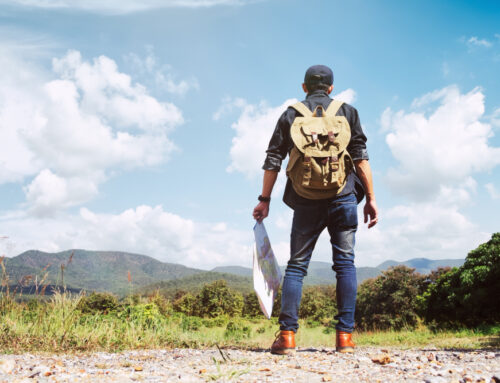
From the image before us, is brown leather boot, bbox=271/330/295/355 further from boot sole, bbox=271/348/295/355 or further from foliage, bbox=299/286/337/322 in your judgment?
foliage, bbox=299/286/337/322

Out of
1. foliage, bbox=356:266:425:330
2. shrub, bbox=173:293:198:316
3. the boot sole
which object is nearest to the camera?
the boot sole

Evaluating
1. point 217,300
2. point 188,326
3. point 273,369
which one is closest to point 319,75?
point 273,369

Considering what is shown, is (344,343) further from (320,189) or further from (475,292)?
(475,292)

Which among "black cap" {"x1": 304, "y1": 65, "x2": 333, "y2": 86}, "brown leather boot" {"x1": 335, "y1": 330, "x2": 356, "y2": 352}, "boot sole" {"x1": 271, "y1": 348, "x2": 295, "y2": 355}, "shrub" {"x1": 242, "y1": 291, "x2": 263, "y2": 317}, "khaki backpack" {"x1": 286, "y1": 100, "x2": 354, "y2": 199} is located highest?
"black cap" {"x1": 304, "y1": 65, "x2": 333, "y2": 86}

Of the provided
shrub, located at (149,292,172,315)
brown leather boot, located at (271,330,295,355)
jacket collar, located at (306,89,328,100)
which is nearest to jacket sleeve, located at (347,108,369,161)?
jacket collar, located at (306,89,328,100)

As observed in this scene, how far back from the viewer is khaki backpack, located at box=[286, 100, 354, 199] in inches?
128

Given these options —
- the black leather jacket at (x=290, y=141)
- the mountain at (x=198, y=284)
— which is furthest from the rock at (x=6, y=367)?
the mountain at (x=198, y=284)

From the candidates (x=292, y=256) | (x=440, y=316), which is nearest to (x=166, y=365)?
(x=292, y=256)

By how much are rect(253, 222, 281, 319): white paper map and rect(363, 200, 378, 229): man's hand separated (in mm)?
1018

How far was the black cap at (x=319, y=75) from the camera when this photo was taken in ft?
12.3

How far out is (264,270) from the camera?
3629 mm

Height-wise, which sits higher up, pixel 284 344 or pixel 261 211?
pixel 261 211

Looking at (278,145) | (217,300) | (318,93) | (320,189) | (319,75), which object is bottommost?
(217,300)

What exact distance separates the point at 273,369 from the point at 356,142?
7.13ft
